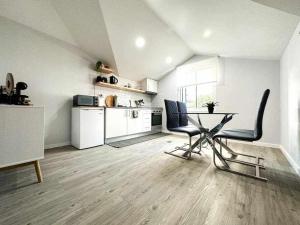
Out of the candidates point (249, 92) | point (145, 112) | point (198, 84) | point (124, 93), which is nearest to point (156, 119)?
point (145, 112)

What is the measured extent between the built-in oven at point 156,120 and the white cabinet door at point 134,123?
0.69 metres

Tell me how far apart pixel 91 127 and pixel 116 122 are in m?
0.70

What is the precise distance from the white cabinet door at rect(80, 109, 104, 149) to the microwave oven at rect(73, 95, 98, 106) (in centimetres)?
21

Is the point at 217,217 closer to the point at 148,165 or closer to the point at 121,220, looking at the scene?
the point at 121,220

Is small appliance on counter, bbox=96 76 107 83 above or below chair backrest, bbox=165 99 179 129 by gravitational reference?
above

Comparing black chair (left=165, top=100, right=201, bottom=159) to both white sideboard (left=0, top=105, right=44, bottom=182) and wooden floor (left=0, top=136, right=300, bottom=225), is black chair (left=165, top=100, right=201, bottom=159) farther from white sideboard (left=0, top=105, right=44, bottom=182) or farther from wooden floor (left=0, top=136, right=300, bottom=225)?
white sideboard (left=0, top=105, right=44, bottom=182)

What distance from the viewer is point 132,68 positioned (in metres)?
4.16

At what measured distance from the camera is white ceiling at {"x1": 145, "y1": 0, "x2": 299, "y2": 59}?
1961 millimetres

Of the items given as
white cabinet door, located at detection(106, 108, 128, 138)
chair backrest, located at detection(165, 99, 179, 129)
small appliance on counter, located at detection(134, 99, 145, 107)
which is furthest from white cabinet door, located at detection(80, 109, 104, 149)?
small appliance on counter, located at detection(134, 99, 145, 107)

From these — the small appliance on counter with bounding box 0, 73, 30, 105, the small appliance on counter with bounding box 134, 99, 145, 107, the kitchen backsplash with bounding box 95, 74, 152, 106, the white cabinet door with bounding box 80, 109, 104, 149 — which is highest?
the kitchen backsplash with bounding box 95, 74, 152, 106

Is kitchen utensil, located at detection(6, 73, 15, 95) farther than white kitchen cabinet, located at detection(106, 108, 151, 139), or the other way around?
white kitchen cabinet, located at detection(106, 108, 151, 139)

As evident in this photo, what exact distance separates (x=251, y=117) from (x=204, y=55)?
228 cm

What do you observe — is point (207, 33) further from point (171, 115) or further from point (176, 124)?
point (176, 124)

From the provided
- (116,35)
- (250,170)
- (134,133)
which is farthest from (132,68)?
(250,170)
